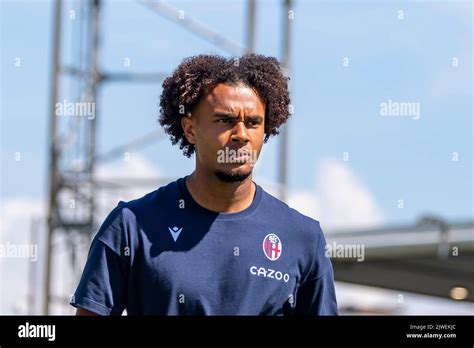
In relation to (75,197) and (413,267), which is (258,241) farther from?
(413,267)

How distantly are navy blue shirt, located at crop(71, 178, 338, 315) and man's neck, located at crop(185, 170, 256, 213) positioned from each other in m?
0.03

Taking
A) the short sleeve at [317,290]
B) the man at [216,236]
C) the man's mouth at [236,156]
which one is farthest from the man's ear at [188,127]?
the short sleeve at [317,290]

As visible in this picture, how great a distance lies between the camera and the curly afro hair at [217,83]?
611 centimetres

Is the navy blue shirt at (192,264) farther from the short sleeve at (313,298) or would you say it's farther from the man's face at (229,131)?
the man's face at (229,131)

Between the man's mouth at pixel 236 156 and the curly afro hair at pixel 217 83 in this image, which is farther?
the curly afro hair at pixel 217 83

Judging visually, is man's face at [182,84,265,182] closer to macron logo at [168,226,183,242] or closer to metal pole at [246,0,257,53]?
macron logo at [168,226,183,242]

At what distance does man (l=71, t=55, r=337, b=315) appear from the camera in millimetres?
5922

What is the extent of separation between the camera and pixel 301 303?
20.4ft

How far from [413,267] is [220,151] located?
15166 mm

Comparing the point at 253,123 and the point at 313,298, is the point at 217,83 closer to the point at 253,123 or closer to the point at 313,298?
the point at 253,123

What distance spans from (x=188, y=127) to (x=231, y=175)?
0.44 metres

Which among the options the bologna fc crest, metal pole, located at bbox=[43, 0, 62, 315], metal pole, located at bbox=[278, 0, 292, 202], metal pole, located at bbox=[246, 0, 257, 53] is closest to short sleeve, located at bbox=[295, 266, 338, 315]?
the bologna fc crest

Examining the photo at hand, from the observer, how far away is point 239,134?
19.2 feet

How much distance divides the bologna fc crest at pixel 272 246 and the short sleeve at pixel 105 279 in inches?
27.4
